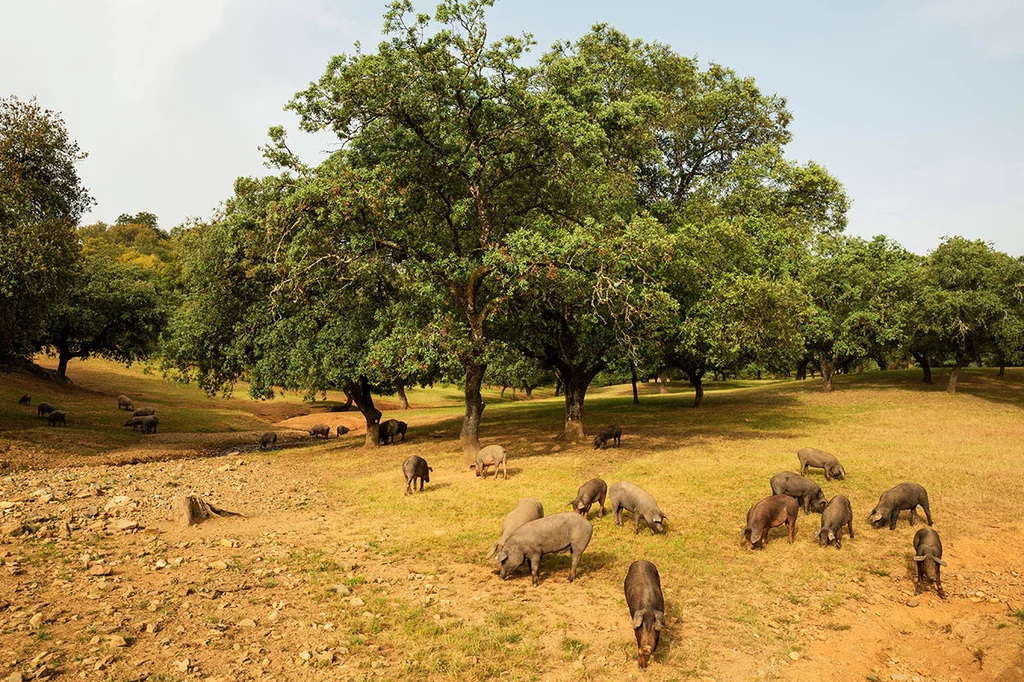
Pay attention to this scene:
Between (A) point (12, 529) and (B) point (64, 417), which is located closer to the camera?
(A) point (12, 529)

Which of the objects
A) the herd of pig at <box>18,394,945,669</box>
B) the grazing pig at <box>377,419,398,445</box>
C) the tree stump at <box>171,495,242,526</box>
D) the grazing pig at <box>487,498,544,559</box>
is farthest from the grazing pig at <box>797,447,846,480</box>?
the grazing pig at <box>377,419,398,445</box>

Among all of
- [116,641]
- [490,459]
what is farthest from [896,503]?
[116,641]

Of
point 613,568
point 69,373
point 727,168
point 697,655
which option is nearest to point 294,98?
point 613,568

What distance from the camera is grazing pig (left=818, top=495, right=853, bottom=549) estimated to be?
14055 millimetres

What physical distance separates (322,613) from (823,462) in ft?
59.2

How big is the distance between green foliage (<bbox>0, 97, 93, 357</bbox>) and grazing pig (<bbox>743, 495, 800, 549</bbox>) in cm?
3210

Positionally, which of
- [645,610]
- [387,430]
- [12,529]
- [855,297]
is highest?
[855,297]

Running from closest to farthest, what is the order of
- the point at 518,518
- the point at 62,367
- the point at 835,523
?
the point at 518,518
the point at 835,523
the point at 62,367

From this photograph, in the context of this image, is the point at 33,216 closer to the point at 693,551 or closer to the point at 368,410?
the point at 368,410

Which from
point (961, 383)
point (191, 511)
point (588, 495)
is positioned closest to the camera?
point (191, 511)

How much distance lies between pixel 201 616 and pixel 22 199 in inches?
1108

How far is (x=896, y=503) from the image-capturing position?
15195 millimetres

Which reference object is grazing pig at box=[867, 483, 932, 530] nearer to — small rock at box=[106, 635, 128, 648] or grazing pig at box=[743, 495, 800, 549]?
grazing pig at box=[743, 495, 800, 549]

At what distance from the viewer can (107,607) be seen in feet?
31.9
